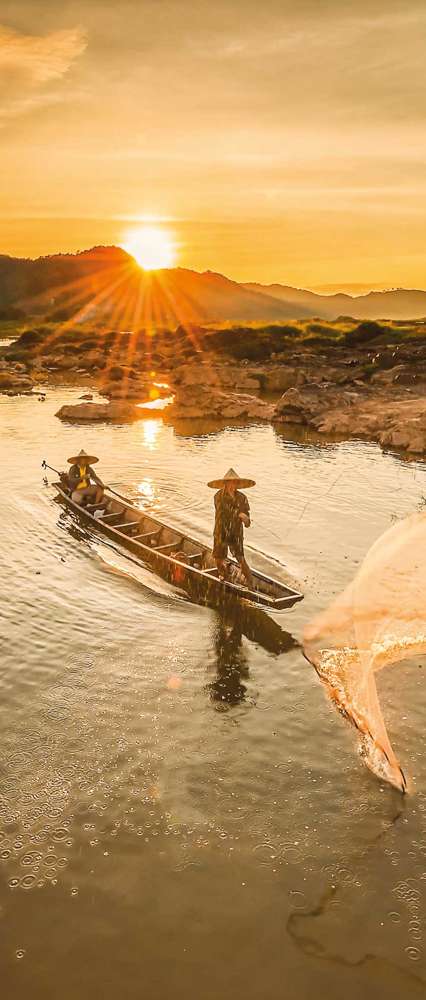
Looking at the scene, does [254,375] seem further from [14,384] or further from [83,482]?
[83,482]

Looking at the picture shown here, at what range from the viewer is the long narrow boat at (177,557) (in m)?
13.8

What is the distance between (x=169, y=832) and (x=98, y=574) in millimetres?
8722

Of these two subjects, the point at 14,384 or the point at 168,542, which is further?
the point at 14,384

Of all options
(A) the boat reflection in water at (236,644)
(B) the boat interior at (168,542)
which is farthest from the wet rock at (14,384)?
(A) the boat reflection in water at (236,644)

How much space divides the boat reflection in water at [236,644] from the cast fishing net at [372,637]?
25.4 inches

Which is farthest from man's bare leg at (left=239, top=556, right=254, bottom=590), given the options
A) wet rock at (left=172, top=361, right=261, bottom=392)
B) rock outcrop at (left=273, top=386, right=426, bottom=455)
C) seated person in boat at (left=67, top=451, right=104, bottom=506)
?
wet rock at (left=172, top=361, right=261, bottom=392)

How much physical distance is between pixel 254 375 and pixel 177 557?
3903 centimetres

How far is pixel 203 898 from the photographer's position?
24.7 ft

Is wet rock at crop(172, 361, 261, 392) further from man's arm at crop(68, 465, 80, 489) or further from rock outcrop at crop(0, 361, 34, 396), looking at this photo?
man's arm at crop(68, 465, 80, 489)

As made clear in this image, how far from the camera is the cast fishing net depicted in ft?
33.1

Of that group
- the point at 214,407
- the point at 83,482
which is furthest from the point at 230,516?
the point at 214,407

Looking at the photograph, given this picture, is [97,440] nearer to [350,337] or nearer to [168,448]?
[168,448]

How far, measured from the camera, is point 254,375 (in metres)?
53.5

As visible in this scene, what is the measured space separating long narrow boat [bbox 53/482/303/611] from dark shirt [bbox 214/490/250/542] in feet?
2.08
